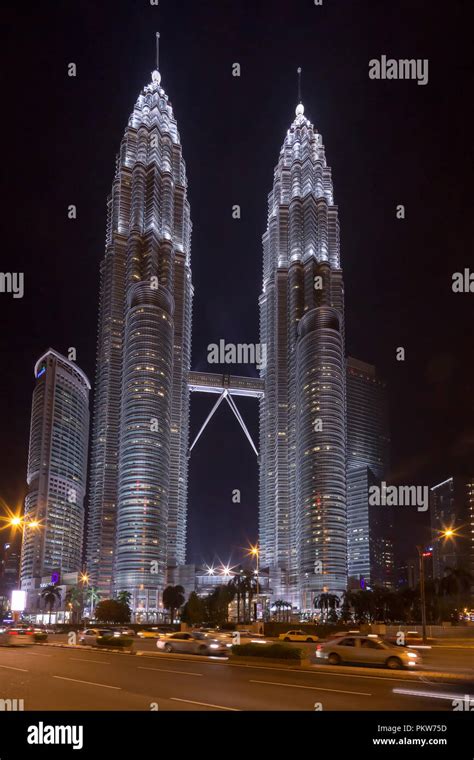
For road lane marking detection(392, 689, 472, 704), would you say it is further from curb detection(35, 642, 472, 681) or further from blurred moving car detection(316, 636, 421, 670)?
blurred moving car detection(316, 636, 421, 670)

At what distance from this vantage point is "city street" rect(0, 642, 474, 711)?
18422 mm

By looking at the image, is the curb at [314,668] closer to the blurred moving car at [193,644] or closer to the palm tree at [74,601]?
the blurred moving car at [193,644]

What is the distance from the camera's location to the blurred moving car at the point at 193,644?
38.5 meters

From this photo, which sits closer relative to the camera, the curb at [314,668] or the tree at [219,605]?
the curb at [314,668]

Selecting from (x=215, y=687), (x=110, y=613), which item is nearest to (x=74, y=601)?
(x=110, y=613)

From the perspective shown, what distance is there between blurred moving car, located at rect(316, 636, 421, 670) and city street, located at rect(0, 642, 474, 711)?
2.52 metres

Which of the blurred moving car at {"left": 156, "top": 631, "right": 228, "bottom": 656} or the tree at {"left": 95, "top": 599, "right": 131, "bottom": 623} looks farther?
the tree at {"left": 95, "top": 599, "right": 131, "bottom": 623}

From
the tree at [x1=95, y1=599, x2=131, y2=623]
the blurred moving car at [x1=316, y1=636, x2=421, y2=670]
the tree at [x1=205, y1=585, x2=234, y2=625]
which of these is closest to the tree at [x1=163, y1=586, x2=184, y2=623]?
the tree at [x1=205, y1=585, x2=234, y2=625]

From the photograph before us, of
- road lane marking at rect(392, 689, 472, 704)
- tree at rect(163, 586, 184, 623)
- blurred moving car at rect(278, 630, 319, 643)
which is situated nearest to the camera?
road lane marking at rect(392, 689, 472, 704)

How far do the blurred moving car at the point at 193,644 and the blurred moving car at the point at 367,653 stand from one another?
25.1 ft

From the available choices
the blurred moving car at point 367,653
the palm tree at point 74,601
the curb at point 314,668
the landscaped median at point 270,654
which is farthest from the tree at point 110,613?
the blurred moving car at point 367,653

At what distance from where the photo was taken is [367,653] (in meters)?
31.0

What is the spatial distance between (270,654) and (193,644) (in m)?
9.40
